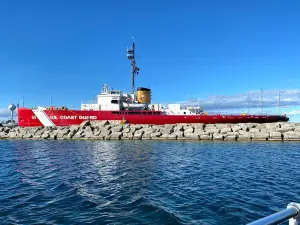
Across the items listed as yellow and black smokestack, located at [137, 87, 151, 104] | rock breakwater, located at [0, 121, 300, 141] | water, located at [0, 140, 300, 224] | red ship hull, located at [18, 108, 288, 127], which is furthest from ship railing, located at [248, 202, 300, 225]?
yellow and black smokestack, located at [137, 87, 151, 104]

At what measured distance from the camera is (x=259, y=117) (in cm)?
4919

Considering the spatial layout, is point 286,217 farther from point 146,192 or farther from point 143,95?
point 143,95

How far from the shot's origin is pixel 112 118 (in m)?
48.6

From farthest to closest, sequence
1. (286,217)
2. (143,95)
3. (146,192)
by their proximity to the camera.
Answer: (143,95)
(146,192)
(286,217)

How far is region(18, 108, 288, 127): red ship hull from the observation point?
159 feet

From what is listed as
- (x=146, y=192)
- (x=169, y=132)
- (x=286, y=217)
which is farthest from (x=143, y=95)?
(x=286, y=217)

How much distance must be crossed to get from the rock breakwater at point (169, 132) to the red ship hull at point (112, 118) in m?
2.68

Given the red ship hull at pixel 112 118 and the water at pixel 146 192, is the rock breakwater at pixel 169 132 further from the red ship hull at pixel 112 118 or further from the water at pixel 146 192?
the water at pixel 146 192

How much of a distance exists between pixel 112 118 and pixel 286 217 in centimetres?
4696

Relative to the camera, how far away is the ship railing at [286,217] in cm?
225

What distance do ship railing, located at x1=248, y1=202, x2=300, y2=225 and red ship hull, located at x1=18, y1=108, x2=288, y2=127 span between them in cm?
4581

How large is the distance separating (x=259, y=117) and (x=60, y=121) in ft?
124

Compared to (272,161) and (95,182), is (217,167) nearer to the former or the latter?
(272,161)

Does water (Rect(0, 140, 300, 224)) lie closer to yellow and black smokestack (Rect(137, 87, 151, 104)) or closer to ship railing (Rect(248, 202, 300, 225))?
ship railing (Rect(248, 202, 300, 225))
